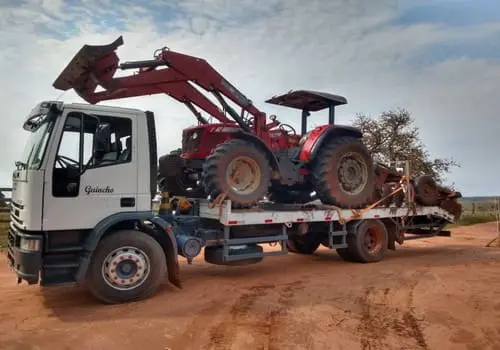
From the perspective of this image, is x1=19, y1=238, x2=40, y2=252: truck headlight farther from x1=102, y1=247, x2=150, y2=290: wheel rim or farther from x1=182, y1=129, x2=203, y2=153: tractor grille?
x1=182, y1=129, x2=203, y2=153: tractor grille

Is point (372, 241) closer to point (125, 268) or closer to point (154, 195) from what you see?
point (154, 195)

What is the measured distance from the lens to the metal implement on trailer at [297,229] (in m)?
7.66

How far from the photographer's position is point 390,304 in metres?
6.23

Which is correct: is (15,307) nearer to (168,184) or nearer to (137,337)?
(137,337)

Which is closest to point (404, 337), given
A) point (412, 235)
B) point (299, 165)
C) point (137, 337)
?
point (137, 337)

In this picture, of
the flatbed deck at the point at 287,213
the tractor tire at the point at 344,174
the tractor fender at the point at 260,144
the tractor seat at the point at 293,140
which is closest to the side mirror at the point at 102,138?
the flatbed deck at the point at 287,213

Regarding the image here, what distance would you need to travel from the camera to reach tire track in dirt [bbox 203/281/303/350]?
4.75 metres

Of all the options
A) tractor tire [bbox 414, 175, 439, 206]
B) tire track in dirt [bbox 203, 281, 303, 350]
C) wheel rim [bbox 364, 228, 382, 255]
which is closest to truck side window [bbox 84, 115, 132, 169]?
tire track in dirt [bbox 203, 281, 303, 350]

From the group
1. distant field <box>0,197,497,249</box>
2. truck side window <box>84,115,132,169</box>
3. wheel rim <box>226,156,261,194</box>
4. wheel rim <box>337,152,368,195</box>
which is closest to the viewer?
truck side window <box>84,115,132,169</box>

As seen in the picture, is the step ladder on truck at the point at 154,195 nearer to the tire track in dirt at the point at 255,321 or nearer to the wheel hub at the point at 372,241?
the wheel hub at the point at 372,241

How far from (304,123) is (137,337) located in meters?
6.98

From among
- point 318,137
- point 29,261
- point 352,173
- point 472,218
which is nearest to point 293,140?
point 318,137

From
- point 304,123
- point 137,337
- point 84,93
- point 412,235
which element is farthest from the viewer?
point 412,235

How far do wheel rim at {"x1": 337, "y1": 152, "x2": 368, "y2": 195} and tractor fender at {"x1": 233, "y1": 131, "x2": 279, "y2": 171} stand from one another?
1712 millimetres
